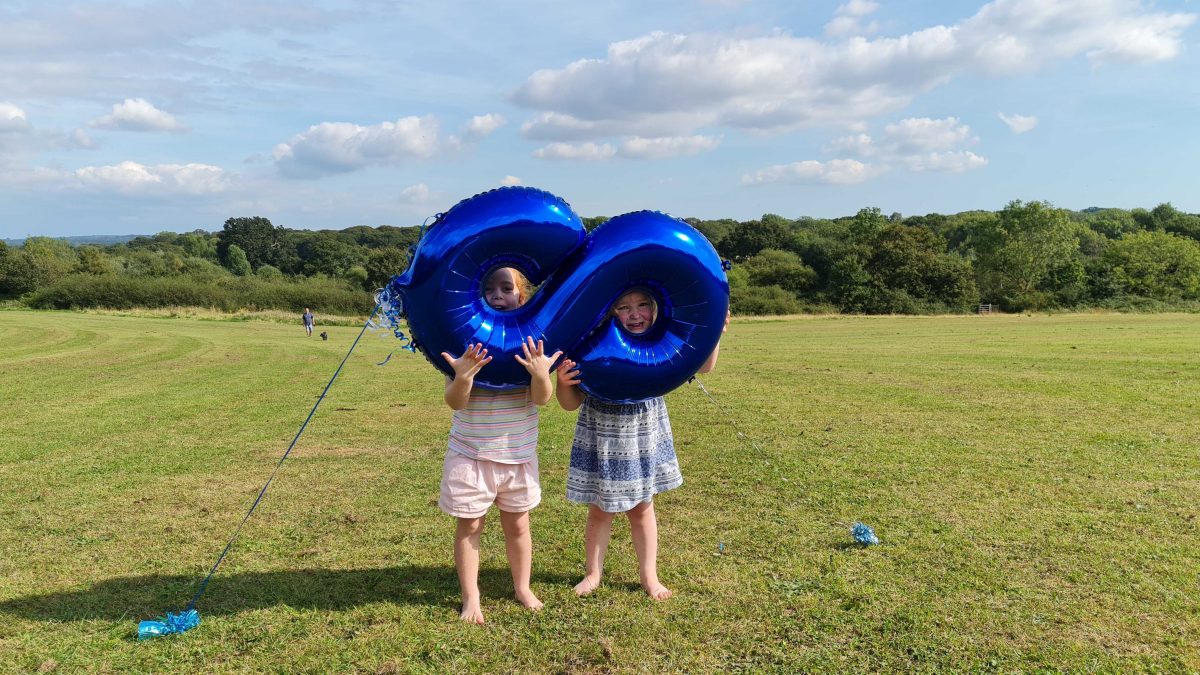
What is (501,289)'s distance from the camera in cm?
377

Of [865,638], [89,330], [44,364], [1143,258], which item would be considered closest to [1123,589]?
[865,638]

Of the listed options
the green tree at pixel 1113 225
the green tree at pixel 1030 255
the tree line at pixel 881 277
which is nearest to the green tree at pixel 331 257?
the tree line at pixel 881 277

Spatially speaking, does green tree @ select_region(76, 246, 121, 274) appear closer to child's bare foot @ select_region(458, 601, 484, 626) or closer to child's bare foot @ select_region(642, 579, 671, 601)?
child's bare foot @ select_region(458, 601, 484, 626)

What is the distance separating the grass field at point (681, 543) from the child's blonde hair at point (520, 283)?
1.64 metres

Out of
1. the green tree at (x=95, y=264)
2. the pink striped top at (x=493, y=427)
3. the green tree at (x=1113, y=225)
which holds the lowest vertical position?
the pink striped top at (x=493, y=427)

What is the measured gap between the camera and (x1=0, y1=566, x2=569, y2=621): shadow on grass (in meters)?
3.94

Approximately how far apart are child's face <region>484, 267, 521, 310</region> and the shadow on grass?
1624 millimetres

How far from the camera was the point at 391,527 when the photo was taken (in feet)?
17.2

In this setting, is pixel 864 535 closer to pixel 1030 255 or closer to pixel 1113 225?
pixel 1030 255

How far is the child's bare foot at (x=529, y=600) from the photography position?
390 centimetres

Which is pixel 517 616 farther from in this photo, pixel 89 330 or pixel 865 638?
pixel 89 330

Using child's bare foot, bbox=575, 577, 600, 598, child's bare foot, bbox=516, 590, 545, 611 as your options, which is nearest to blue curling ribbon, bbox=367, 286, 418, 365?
child's bare foot, bbox=516, 590, 545, 611

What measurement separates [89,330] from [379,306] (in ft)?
87.2

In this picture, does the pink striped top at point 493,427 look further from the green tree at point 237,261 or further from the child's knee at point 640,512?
the green tree at point 237,261
